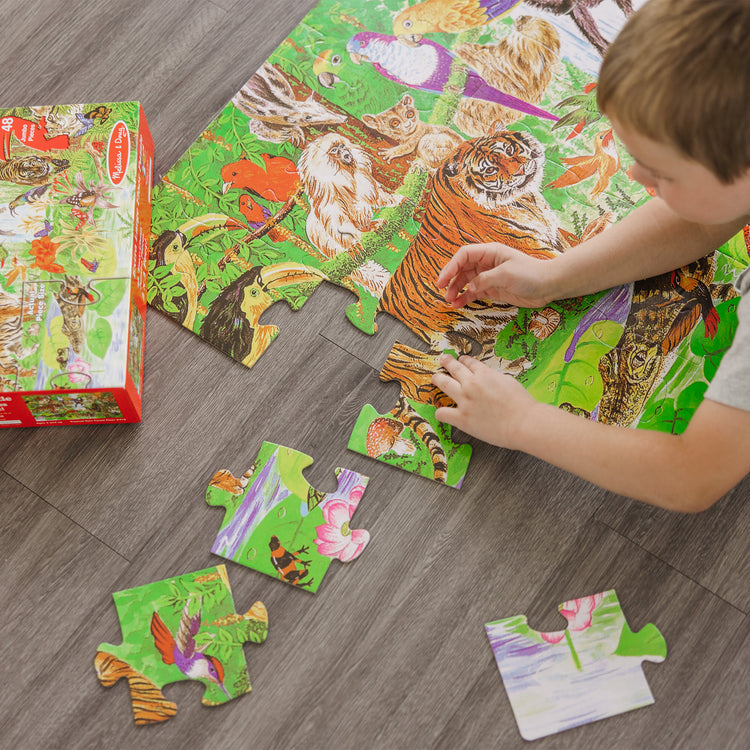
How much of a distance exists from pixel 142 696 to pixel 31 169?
723 millimetres

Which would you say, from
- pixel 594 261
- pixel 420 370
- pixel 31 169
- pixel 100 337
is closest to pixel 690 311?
pixel 594 261

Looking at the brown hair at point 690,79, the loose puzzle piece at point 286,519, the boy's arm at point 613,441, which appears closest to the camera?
the brown hair at point 690,79

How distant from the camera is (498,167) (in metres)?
1.19

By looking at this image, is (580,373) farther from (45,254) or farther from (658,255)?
(45,254)

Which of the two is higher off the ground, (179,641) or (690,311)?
(690,311)

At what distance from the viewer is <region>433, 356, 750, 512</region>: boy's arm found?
86cm

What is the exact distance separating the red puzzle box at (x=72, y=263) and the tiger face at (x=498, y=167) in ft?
1.61

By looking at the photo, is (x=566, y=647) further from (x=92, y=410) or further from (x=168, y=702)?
(x=92, y=410)

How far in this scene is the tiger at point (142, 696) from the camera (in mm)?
905

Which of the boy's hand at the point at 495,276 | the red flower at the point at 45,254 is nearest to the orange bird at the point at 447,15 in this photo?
the boy's hand at the point at 495,276

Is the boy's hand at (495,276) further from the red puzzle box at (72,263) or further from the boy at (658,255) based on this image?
the red puzzle box at (72,263)

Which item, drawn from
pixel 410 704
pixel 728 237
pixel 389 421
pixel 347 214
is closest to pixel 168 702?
pixel 410 704

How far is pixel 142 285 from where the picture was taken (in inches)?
42.7

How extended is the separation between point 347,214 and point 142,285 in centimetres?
32
